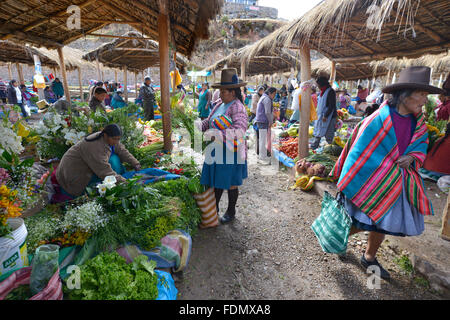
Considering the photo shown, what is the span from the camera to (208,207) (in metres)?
3.09

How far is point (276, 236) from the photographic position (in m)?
3.11

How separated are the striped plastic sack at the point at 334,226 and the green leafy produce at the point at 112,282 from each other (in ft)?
5.33

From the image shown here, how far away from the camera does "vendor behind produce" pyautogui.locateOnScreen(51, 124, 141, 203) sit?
270 centimetres

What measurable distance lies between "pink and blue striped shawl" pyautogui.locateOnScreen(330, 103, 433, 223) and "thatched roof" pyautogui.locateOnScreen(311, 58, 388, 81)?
10843 mm

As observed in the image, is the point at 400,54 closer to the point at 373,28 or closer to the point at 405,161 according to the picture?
the point at 373,28

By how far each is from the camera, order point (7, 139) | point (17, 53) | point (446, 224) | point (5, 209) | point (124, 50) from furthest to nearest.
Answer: point (124, 50), point (17, 53), point (446, 224), point (7, 139), point (5, 209)

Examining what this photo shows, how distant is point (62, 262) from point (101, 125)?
241 cm

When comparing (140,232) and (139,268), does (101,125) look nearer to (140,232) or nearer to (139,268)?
(140,232)

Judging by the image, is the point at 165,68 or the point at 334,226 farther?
the point at 165,68

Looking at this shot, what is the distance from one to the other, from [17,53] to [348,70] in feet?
55.7

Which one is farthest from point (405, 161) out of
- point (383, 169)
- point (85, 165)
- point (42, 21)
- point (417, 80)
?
point (42, 21)

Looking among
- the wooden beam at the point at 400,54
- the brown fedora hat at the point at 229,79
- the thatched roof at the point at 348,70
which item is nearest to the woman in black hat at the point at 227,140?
the brown fedora hat at the point at 229,79

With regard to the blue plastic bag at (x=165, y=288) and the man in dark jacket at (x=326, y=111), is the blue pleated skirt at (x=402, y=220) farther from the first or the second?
the man in dark jacket at (x=326, y=111)
